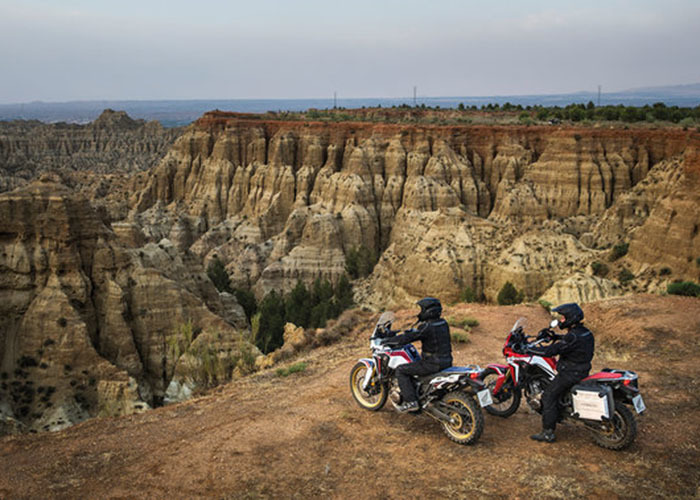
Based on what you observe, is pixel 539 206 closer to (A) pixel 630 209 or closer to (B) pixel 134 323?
(A) pixel 630 209

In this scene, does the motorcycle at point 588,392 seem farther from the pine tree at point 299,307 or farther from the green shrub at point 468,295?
the pine tree at point 299,307

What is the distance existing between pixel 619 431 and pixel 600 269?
25.5m

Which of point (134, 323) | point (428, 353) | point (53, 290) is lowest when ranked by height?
point (134, 323)

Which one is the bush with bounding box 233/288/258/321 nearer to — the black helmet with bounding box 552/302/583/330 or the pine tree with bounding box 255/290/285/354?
the pine tree with bounding box 255/290/285/354

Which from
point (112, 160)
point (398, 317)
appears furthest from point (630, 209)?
point (112, 160)

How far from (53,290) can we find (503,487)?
67.4ft

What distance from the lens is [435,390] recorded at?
9094mm

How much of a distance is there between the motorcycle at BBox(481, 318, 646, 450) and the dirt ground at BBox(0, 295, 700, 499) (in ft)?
1.05

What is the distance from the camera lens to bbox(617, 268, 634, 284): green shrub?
1157 inches

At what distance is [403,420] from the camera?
9.83 m

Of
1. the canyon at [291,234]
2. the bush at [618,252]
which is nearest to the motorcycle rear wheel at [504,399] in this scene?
the canyon at [291,234]

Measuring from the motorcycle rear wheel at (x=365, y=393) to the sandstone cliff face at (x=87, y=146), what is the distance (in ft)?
377

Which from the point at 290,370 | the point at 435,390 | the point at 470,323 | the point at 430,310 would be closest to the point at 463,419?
the point at 435,390

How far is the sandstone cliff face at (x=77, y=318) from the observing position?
2131 cm
